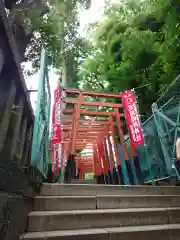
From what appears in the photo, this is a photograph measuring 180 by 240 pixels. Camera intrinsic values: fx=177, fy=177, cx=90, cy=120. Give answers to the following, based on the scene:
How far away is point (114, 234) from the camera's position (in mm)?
2406

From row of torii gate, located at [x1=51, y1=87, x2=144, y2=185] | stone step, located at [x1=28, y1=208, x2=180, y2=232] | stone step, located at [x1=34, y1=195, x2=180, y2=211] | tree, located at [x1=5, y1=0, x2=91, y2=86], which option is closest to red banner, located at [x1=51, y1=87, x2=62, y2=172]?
row of torii gate, located at [x1=51, y1=87, x2=144, y2=185]

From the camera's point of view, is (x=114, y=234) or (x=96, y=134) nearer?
(x=114, y=234)

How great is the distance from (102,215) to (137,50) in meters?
9.72

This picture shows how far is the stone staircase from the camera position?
7.98 feet

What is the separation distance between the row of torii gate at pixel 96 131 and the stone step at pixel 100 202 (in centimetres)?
319

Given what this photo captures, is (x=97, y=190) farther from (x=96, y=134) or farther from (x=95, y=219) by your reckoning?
(x=96, y=134)

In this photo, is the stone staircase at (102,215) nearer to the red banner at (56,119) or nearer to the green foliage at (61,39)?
the red banner at (56,119)

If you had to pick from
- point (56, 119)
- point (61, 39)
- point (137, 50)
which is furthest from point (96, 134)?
point (61, 39)

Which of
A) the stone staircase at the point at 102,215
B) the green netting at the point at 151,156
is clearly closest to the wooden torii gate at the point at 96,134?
the green netting at the point at 151,156

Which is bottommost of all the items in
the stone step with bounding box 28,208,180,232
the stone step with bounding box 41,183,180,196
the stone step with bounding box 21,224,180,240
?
the stone step with bounding box 21,224,180,240

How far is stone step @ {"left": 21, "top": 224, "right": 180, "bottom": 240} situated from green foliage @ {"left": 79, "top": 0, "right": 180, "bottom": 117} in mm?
7846

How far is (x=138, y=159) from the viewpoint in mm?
7074

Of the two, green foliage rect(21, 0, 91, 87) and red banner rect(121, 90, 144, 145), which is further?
green foliage rect(21, 0, 91, 87)

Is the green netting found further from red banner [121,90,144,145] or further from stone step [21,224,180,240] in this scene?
stone step [21,224,180,240]
